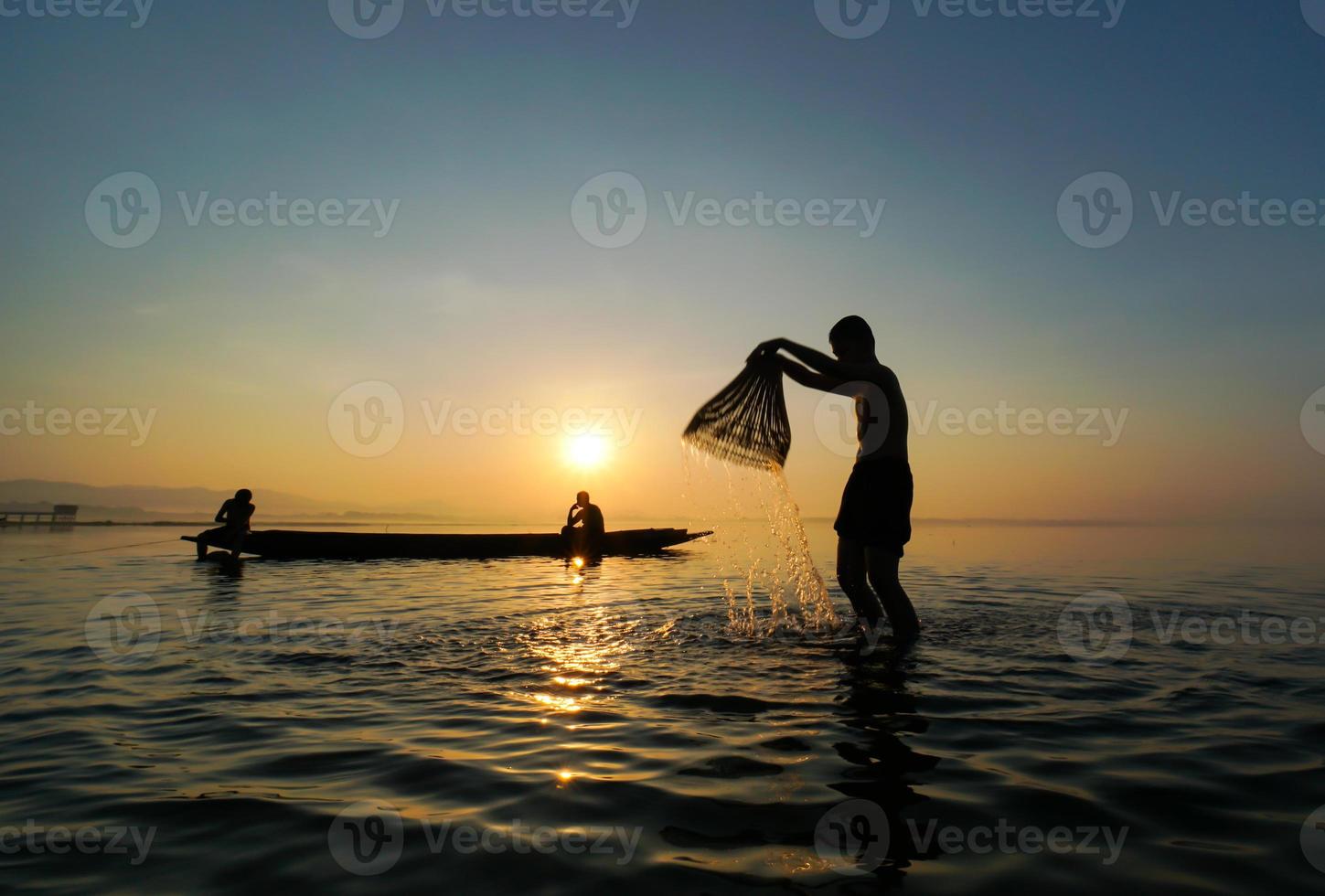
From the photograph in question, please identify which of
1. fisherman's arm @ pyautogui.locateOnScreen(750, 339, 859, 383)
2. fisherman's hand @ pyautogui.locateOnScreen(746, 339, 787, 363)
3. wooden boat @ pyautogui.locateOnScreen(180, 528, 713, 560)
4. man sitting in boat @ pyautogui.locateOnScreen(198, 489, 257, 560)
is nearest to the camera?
fisherman's arm @ pyautogui.locateOnScreen(750, 339, 859, 383)

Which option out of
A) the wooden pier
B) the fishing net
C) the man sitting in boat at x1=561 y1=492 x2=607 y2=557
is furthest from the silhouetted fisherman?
the wooden pier

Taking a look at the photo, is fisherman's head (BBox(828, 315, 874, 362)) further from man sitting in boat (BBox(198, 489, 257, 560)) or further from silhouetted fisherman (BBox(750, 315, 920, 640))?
man sitting in boat (BBox(198, 489, 257, 560))

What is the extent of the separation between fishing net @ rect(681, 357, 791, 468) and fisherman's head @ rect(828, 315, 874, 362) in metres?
0.69

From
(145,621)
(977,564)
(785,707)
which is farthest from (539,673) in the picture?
(977,564)

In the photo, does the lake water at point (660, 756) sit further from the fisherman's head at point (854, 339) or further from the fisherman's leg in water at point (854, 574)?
the fisherman's head at point (854, 339)

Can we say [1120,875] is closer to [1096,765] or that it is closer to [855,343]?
[1096,765]

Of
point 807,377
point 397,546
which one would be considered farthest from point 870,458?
point 397,546

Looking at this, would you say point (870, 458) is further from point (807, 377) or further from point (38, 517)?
point (38, 517)

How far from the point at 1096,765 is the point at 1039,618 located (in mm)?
6253

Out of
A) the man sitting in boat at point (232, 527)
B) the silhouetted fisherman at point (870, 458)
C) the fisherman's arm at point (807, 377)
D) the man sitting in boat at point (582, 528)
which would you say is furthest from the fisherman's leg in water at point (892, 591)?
the man sitting in boat at point (232, 527)

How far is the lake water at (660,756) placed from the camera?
9.37 feet

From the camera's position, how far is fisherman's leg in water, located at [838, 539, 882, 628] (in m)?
7.21

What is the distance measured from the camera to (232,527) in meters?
21.3

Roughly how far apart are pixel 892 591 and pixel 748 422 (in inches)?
89.0
